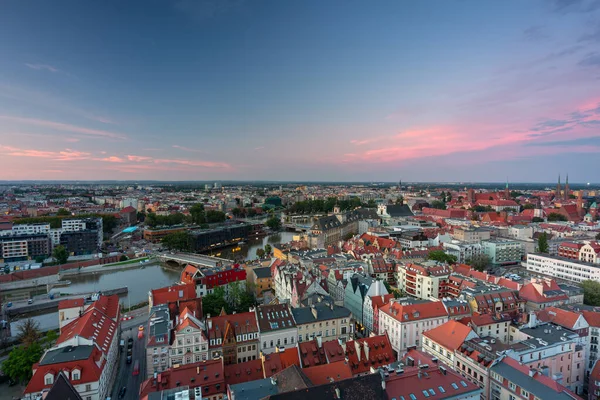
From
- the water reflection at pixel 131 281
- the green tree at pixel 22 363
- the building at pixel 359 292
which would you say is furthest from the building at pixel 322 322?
the water reflection at pixel 131 281

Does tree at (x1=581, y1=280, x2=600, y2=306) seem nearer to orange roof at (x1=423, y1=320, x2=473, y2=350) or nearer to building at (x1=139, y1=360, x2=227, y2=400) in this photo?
orange roof at (x1=423, y1=320, x2=473, y2=350)

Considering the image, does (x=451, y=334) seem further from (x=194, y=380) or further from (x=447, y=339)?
(x=194, y=380)

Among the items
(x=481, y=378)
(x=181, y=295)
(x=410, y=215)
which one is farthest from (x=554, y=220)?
(x=181, y=295)

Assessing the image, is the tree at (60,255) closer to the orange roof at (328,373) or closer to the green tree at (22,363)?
the green tree at (22,363)

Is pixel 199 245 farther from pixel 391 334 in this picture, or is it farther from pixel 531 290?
pixel 531 290

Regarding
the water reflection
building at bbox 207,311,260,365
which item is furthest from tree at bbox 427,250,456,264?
the water reflection
